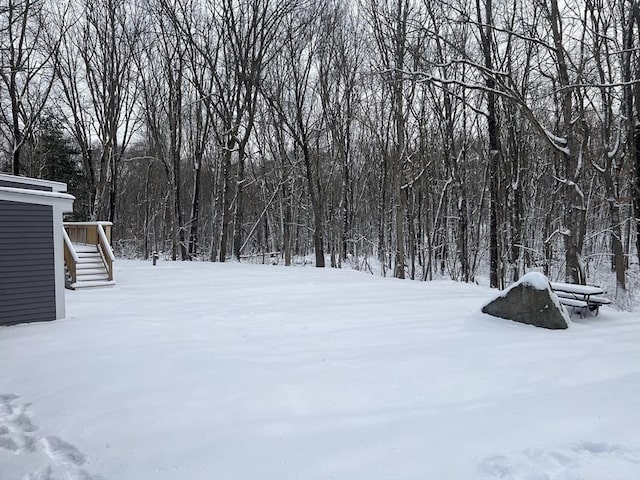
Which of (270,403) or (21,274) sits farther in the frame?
(21,274)

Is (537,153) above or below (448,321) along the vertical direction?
above

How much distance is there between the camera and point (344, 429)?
3254mm

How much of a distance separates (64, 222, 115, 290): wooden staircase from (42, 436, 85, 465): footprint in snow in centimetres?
834

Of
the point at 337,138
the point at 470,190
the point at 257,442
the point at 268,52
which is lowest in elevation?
the point at 257,442

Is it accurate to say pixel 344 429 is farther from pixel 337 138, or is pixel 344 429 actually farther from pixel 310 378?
pixel 337 138

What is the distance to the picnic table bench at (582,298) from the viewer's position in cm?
632

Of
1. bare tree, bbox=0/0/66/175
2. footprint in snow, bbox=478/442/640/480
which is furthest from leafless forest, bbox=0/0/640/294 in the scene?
footprint in snow, bbox=478/442/640/480

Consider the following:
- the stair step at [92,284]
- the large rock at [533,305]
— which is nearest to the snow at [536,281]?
the large rock at [533,305]

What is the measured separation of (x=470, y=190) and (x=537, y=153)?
16.9 feet

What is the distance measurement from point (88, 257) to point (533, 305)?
11644 mm

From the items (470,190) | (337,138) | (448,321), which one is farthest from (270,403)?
(470,190)

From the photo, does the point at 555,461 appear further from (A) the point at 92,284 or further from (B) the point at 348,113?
(B) the point at 348,113

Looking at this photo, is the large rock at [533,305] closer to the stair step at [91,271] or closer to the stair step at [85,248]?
the stair step at [91,271]

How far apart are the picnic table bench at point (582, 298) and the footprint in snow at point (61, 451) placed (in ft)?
22.2
